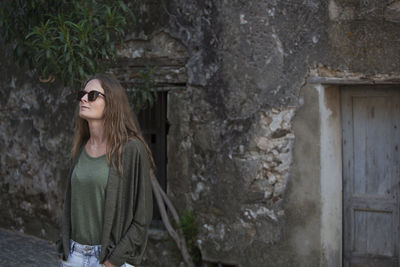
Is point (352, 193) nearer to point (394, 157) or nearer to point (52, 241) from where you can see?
point (394, 157)

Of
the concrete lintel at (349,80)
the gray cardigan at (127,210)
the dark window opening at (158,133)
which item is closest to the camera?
the gray cardigan at (127,210)

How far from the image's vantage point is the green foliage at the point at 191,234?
5.90 meters

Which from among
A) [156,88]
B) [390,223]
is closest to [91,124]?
[156,88]

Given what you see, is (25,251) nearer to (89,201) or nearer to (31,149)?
(31,149)

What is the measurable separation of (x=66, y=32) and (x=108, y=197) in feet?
8.41

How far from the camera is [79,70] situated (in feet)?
16.0

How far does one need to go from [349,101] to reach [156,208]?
2.81 meters

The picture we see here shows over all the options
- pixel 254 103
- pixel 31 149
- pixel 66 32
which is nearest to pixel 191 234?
pixel 254 103

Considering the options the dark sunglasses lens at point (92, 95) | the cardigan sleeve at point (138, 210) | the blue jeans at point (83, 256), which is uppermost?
the dark sunglasses lens at point (92, 95)

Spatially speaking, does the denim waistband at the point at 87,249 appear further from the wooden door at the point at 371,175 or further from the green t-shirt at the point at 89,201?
the wooden door at the point at 371,175

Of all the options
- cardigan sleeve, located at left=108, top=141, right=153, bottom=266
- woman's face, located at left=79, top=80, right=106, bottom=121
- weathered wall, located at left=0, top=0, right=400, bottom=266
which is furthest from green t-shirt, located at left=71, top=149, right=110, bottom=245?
weathered wall, located at left=0, top=0, right=400, bottom=266

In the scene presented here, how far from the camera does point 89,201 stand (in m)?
2.85

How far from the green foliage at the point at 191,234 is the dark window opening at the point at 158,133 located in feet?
2.27

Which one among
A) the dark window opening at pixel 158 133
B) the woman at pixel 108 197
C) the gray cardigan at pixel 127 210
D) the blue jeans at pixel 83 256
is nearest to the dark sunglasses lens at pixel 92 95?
the woman at pixel 108 197
